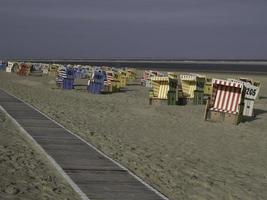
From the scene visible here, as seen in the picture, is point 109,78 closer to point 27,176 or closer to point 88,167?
point 88,167

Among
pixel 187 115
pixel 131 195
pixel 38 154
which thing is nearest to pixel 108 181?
pixel 131 195

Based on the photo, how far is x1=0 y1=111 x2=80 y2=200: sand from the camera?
990cm

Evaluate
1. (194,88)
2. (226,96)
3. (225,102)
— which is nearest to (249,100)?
(226,96)

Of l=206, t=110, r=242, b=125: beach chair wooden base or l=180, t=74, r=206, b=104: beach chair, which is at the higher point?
l=180, t=74, r=206, b=104: beach chair

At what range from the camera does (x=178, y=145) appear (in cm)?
1691

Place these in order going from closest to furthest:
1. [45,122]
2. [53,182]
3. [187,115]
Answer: [53,182] < [45,122] < [187,115]

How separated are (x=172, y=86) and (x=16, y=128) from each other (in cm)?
1352

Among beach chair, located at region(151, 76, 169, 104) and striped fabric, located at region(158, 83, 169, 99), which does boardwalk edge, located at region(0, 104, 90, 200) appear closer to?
beach chair, located at region(151, 76, 169, 104)

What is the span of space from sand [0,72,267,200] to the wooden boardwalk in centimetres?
46

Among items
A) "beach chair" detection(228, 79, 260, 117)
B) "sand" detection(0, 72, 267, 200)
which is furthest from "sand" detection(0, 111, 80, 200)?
"beach chair" detection(228, 79, 260, 117)

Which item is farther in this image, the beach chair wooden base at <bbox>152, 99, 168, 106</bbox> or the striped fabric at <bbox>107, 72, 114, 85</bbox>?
the striped fabric at <bbox>107, 72, 114, 85</bbox>

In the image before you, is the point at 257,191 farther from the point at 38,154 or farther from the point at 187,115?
the point at 187,115

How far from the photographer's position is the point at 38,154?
13.3m

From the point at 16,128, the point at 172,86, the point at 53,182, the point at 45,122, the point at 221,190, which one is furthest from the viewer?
the point at 172,86
